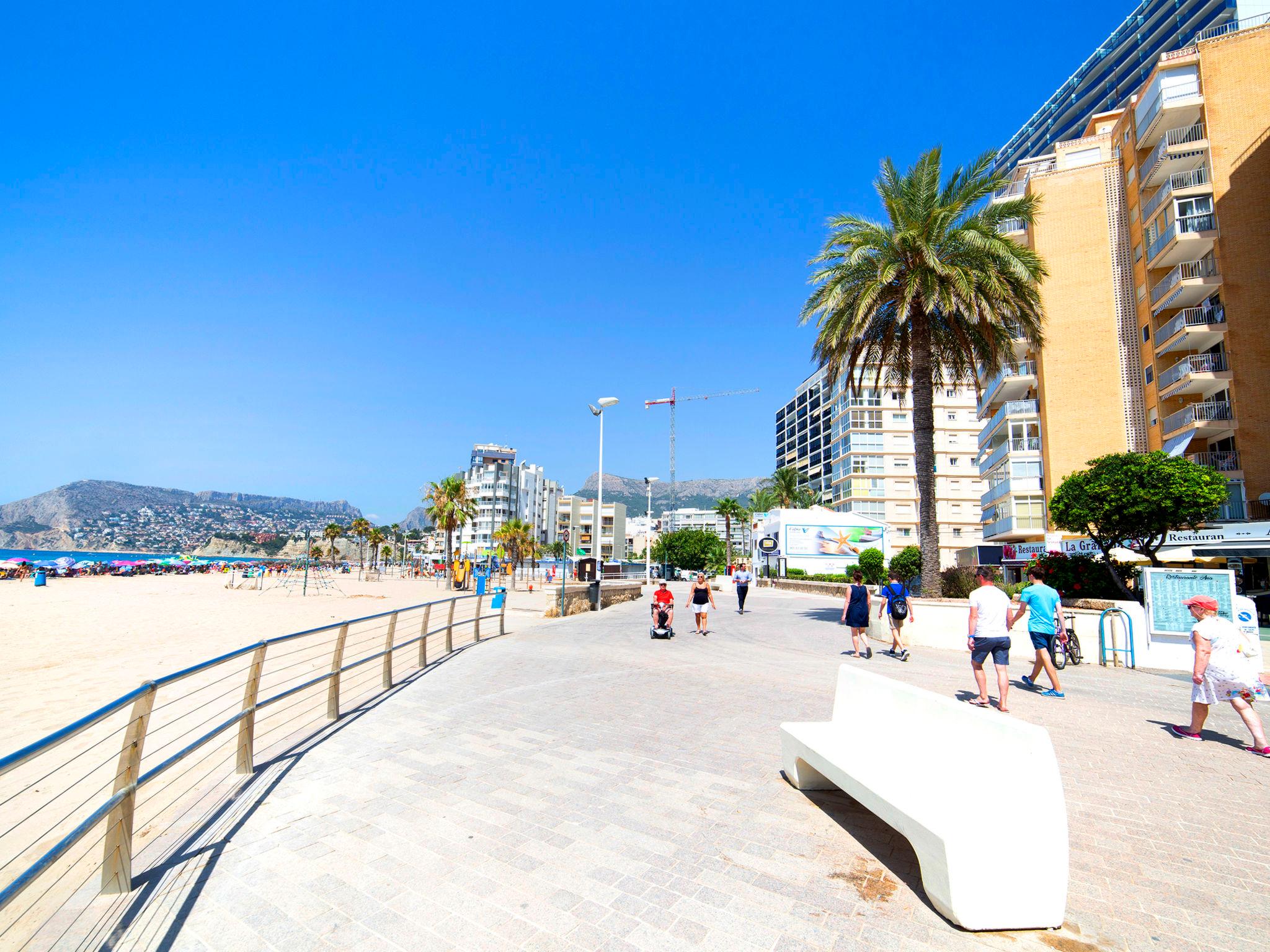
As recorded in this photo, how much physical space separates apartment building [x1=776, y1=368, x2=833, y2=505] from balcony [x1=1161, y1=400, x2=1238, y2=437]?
57930mm

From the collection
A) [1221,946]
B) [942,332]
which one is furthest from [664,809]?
[942,332]

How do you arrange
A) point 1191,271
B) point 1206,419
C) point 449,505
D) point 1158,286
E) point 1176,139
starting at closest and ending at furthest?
point 1206,419
point 1191,271
point 1176,139
point 1158,286
point 449,505

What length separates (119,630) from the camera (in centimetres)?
1764

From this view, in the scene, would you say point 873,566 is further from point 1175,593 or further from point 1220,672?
point 1220,672

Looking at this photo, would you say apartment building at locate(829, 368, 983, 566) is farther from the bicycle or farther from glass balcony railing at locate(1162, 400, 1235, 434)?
the bicycle

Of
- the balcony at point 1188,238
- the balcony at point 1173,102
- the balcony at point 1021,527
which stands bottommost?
the balcony at point 1021,527

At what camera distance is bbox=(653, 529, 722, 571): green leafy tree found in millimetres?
87312

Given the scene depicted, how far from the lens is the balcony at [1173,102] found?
28.8 m

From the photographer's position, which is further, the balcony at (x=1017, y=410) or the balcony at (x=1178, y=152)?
the balcony at (x=1017, y=410)

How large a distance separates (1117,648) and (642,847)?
38.8 feet

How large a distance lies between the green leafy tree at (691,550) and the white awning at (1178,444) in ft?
194

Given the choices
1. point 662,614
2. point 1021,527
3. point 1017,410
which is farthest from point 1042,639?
point 1017,410

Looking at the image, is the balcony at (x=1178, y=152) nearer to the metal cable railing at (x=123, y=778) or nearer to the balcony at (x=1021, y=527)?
the balcony at (x=1021, y=527)

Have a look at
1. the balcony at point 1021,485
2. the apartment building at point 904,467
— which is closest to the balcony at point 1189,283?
the balcony at point 1021,485
